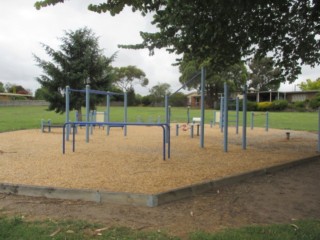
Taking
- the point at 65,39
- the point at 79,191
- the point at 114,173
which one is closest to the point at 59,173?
the point at 114,173

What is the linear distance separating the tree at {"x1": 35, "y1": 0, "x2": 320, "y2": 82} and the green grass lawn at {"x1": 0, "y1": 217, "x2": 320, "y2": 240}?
4.17 meters

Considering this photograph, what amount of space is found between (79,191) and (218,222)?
2087 mm

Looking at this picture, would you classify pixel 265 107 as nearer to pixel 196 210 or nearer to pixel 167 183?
pixel 167 183

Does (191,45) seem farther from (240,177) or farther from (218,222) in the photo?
(218,222)

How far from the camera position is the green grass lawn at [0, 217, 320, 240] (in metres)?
4.12

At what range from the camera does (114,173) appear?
7.23 metres

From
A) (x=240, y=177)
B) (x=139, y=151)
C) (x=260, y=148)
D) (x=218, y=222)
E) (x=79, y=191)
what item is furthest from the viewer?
(x=260, y=148)

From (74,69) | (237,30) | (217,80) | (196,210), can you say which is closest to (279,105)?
(217,80)

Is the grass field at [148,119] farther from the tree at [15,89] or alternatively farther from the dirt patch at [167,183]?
the tree at [15,89]

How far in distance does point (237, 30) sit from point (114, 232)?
667 cm

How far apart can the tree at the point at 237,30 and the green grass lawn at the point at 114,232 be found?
13.7ft

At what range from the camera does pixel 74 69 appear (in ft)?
68.0

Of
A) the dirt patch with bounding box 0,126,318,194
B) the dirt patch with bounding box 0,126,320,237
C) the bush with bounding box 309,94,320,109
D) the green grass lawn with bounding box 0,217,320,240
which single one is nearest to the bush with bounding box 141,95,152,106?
the bush with bounding box 309,94,320,109

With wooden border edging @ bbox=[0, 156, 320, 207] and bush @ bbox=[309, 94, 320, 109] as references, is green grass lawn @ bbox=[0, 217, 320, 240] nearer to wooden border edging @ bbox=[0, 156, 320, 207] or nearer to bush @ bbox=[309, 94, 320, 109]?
wooden border edging @ bbox=[0, 156, 320, 207]
